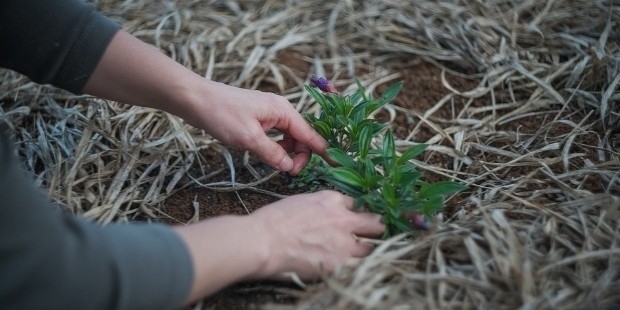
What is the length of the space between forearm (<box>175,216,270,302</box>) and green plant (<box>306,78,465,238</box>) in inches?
12.3

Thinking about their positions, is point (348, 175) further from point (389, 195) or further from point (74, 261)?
point (74, 261)

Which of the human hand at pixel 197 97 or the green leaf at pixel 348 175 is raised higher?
the human hand at pixel 197 97

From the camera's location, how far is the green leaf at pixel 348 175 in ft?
5.05

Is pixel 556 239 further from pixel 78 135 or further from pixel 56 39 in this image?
pixel 78 135

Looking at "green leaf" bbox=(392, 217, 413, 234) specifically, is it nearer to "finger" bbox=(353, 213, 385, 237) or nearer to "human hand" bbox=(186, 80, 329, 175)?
"finger" bbox=(353, 213, 385, 237)

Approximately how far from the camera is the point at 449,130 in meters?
2.05

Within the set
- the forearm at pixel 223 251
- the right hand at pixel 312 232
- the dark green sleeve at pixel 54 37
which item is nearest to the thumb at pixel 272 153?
the right hand at pixel 312 232

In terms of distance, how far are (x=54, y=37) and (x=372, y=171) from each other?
34.6 inches

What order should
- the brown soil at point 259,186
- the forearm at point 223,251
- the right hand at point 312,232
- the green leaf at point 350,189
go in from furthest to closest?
1. the green leaf at point 350,189
2. the brown soil at point 259,186
3. the right hand at point 312,232
4. the forearm at point 223,251

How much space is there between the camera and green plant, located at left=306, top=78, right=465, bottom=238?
4.90ft

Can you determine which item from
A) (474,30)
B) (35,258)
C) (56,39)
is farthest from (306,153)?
(474,30)

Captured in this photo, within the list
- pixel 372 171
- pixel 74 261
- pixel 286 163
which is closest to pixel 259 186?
pixel 286 163

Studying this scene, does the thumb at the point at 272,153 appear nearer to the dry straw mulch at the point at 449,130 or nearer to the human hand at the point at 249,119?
the human hand at the point at 249,119

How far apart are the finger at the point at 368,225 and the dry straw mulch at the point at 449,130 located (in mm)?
57
